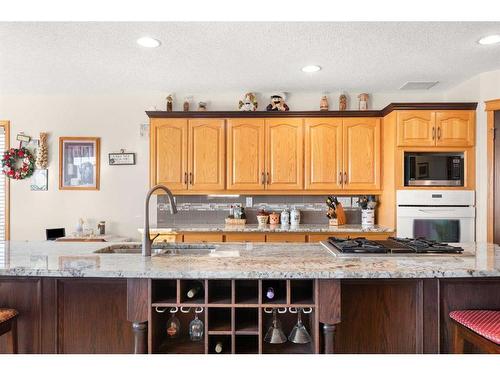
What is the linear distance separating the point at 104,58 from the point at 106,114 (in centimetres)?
132

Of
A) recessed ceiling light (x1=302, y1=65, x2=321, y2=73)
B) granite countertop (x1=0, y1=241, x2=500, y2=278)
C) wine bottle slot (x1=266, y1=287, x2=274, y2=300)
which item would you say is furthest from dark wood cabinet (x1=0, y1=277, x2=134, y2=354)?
recessed ceiling light (x1=302, y1=65, x2=321, y2=73)

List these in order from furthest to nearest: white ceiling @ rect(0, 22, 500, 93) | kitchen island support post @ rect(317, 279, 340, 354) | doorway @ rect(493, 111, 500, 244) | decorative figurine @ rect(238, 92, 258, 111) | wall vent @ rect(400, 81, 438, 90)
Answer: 1. decorative figurine @ rect(238, 92, 258, 111)
2. wall vent @ rect(400, 81, 438, 90)
3. doorway @ rect(493, 111, 500, 244)
4. white ceiling @ rect(0, 22, 500, 93)
5. kitchen island support post @ rect(317, 279, 340, 354)

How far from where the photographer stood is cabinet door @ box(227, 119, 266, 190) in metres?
4.00

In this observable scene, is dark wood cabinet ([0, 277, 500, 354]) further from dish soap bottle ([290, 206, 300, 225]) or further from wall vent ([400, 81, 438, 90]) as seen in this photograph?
wall vent ([400, 81, 438, 90])

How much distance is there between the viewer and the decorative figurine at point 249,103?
13.5ft

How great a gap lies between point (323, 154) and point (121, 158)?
2360 millimetres

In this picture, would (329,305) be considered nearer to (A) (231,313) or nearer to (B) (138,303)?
(A) (231,313)

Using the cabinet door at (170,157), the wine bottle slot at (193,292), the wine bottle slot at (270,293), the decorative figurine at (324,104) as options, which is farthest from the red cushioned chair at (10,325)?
the decorative figurine at (324,104)

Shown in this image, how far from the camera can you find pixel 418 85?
3973mm

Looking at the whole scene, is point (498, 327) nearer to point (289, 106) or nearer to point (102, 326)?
point (102, 326)

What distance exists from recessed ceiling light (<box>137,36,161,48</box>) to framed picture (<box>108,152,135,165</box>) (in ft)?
5.73

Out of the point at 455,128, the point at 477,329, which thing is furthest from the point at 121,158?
the point at 477,329

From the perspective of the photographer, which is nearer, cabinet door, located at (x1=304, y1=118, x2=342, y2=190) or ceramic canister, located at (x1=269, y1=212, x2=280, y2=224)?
cabinet door, located at (x1=304, y1=118, x2=342, y2=190)

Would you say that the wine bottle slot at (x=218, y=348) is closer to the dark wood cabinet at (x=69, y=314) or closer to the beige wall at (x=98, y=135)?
the dark wood cabinet at (x=69, y=314)
